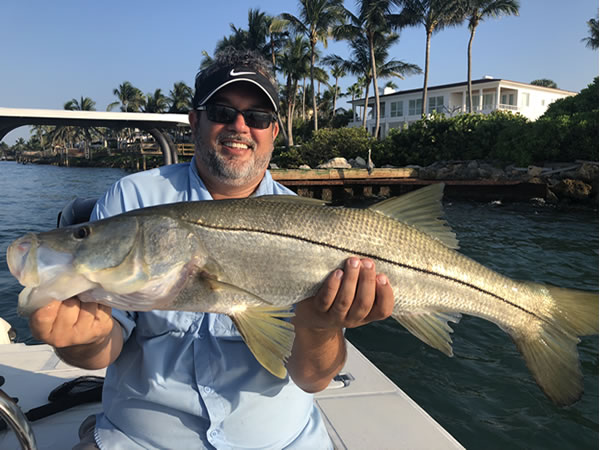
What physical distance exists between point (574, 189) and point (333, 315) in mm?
22687

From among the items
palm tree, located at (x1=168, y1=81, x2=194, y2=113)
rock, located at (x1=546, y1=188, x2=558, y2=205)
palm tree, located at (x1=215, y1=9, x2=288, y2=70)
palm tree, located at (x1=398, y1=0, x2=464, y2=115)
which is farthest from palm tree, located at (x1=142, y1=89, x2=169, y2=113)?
rock, located at (x1=546, y1=188, x2=558, y2=205)

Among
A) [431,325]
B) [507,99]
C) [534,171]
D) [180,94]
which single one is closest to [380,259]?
[431,325]

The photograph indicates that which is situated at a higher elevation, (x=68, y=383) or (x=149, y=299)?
(x=149, y=299)

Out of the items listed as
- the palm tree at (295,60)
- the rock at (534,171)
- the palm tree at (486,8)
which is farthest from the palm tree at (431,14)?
the rock at (534,171)

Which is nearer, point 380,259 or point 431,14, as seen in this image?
point 380,259

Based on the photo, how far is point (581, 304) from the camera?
6.75ft

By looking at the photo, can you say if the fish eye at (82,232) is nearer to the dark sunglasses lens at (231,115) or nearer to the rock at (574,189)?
the dark sunglasses lens at (231,115)

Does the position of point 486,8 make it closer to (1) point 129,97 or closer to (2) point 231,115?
(2) point 231,115

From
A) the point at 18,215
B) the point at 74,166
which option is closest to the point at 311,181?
the point at 18,215

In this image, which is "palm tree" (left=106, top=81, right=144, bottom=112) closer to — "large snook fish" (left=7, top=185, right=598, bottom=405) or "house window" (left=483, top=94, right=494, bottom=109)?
"house window" (left=483, top=94, right=494, bottom=109)

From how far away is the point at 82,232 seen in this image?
1.65 metres

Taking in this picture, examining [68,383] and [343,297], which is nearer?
[343,297]

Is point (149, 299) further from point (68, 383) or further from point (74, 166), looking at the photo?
point (74, 166)

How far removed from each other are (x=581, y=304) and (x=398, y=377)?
12.6ft
